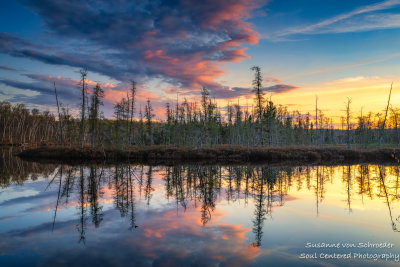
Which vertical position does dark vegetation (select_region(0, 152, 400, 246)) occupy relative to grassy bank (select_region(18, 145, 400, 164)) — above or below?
below

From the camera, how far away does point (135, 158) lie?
42.3 metres

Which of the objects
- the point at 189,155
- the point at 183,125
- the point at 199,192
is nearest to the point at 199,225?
the point at 199,192

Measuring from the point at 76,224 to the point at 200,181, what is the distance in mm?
11678

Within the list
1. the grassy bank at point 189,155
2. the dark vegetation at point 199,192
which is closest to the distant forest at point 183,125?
the grassy bank at point 189,155

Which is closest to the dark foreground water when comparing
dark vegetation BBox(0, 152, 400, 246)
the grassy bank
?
dark vegetation BBox(0, 152, 400, 246)

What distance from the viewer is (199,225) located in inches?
396

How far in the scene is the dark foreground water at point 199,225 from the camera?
7.15 metres

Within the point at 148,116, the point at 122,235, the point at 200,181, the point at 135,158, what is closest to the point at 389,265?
the point at 122,235

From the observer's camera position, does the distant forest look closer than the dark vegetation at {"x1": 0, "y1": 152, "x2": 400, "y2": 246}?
No

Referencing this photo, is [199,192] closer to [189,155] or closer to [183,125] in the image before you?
[189,155]

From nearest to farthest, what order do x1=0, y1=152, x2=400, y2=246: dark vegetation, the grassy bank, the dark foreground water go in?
the dark foreground water
x1=0, y1=152, x2=400, y2=246: dark vegetation
the grassy bank

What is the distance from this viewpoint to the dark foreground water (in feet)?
23.5

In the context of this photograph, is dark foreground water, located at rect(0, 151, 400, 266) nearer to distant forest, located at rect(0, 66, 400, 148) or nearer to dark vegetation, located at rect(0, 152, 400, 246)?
dark vegetation, located at rect(0, 152, 400, 246)

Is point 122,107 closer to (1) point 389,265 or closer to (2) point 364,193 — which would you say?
(2) point 364,193
